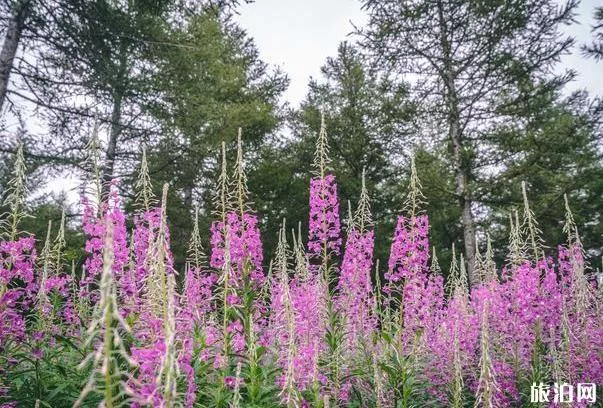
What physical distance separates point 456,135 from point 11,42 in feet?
36.4

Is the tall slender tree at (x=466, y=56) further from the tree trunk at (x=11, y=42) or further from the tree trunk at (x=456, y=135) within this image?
the tree trunk at (x=11, y=42)

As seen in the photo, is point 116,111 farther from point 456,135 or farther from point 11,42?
point 456,135

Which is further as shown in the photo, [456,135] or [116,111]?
[116,111]

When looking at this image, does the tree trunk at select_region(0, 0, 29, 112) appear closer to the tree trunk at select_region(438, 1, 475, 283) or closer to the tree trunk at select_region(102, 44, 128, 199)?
the tree trunk at select_region(102, 44, 128, 199)

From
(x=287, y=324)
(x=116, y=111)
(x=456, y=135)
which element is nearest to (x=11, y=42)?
(x=116, y=111)

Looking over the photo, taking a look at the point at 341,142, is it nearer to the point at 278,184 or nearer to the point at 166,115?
the point at 278,184

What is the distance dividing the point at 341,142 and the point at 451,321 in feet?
48.8

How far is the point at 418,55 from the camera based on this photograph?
45.3 feet

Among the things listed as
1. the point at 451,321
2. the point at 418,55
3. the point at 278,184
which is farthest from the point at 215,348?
the point at 278,184

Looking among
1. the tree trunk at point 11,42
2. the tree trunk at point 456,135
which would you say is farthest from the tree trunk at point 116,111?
the tree trunk at point 456,135

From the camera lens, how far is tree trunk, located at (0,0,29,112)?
8601mm

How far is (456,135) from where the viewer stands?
13164 mm

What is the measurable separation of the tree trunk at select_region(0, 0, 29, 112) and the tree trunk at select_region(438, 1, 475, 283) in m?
10.6

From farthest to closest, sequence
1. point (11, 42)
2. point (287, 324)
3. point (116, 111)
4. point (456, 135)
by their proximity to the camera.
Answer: point (116, 111) → point (456, 135) → point (11, 42) → point (287, 324)
